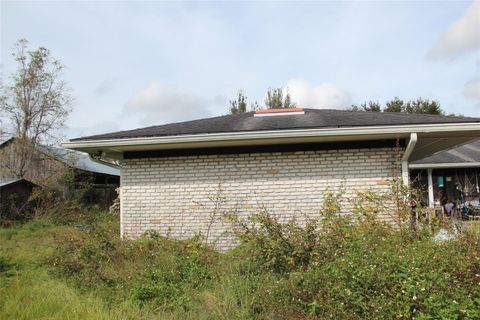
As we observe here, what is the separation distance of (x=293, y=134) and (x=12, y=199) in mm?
13125

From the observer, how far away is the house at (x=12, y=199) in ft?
52.3

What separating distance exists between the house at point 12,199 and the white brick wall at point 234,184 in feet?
31.4

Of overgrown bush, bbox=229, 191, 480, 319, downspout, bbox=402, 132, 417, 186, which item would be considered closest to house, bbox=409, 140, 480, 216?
downspout, bbox=402, 132, 417, 186

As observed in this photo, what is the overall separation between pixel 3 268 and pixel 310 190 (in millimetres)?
5746

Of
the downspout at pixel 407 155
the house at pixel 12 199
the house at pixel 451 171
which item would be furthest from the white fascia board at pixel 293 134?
the house at pixel 451 171

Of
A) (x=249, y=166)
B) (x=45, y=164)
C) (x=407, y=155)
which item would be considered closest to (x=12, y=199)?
(x=45, y=164)

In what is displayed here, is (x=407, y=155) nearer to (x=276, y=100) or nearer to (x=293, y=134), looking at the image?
(x=293, y=134)

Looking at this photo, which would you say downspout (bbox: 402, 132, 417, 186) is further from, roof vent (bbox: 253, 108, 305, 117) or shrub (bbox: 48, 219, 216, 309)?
shrub (bbox: 48, 219, 216, 309)

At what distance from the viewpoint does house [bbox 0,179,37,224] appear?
15.9 metres

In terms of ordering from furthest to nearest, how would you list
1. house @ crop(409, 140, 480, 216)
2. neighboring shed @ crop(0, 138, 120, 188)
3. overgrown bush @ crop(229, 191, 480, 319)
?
neighboring shed @ crop(0, 138, 120, 188) < house @ crop(409, 140, 480, 216) < overgrown bush @ crop(229, 191, 480, 319)

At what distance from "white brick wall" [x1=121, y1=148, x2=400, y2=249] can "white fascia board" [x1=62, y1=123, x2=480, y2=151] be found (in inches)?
23.4

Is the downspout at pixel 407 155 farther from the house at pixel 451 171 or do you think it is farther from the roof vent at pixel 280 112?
the house at pixel 451 171

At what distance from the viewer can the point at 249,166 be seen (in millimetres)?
8289

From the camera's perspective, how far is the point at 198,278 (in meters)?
5.64
